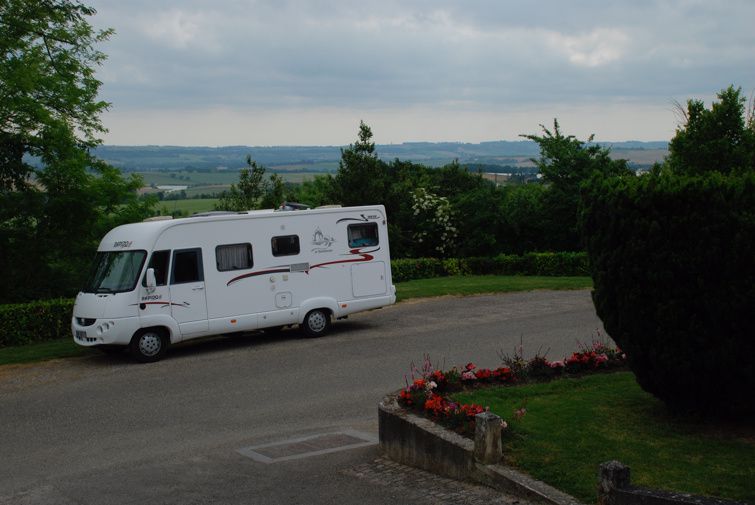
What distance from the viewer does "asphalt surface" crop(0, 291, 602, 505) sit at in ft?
29.2

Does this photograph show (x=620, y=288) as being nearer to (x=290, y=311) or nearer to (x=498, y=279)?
(x=290, y=311)

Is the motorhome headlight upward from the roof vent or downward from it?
downward

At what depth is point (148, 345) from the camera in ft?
52.1

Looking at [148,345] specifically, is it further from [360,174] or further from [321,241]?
[360,174]

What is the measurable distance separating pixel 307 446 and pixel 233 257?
6950 mm

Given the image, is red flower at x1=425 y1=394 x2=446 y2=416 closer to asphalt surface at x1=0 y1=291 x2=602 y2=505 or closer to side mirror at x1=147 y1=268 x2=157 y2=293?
asphalt surface at x1=0 y1=291 x2=602 y2=505

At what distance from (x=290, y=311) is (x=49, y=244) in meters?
7.30

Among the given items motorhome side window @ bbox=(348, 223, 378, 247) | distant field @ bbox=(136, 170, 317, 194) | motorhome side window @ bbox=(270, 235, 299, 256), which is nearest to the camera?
motorhome side window @ bbox=(270, 235, 299, 256)

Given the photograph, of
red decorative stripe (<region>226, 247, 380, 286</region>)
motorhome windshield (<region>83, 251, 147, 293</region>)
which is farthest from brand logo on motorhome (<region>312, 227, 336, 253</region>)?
motorhome windshield (<region>83, 251, 147, 293</region>)

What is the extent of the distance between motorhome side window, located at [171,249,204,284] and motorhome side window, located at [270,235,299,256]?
1577mm

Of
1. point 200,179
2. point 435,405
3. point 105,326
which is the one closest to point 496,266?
point 105,326

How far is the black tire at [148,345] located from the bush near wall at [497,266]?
A: 13157 millimetres

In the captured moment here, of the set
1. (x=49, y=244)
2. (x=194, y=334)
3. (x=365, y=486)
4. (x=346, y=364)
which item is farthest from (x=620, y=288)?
(x=49, y=244)

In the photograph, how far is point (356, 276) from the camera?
1823 cm
